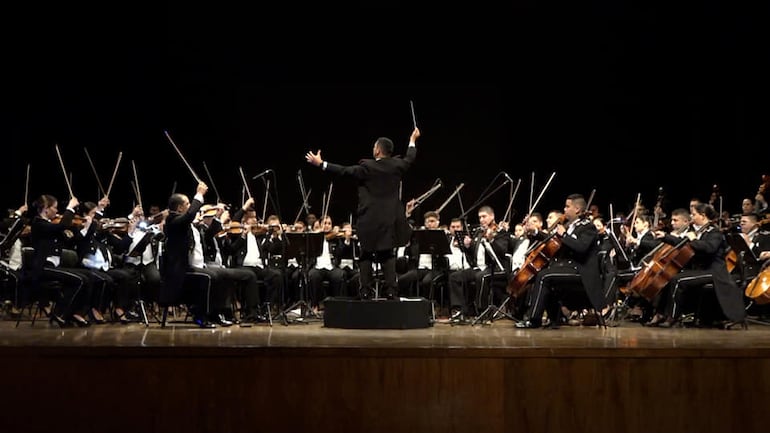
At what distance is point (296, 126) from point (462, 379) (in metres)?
6.95

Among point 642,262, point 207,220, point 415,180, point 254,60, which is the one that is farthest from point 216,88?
point 642,262

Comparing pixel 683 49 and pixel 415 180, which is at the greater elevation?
pixel 683 49

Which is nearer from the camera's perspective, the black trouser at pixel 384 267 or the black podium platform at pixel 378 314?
the black podium platform at pixel 378 314

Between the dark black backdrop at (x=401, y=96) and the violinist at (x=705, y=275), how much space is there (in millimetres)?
4000

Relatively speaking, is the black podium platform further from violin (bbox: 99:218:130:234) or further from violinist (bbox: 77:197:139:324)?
violin (bbox: 99:218:130:234)

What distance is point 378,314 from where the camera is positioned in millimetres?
6703

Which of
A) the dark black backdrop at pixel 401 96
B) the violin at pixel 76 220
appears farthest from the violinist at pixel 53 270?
the dark black backdrop at pixel 401 96

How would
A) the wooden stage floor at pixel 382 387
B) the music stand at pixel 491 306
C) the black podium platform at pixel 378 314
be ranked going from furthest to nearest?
the music stand at pixel 491 306 < the black podium platform at pixel 378 314 < the wooden stage floor at pixel 382 387

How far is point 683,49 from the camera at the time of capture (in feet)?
35.9

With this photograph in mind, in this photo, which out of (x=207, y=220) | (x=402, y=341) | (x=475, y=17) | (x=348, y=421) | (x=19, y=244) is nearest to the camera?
(x=348, y=421)

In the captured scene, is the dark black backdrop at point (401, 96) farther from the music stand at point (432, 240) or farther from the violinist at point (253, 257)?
the music stand at point (432, 240)

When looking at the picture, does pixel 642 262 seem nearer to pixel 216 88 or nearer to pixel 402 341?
pixel 402 341

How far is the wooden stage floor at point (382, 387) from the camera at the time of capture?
4.65 m

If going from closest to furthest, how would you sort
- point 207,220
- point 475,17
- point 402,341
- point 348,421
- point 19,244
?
point 348,421
point 402,341
point 207,220
point 19,244
point 475,17
